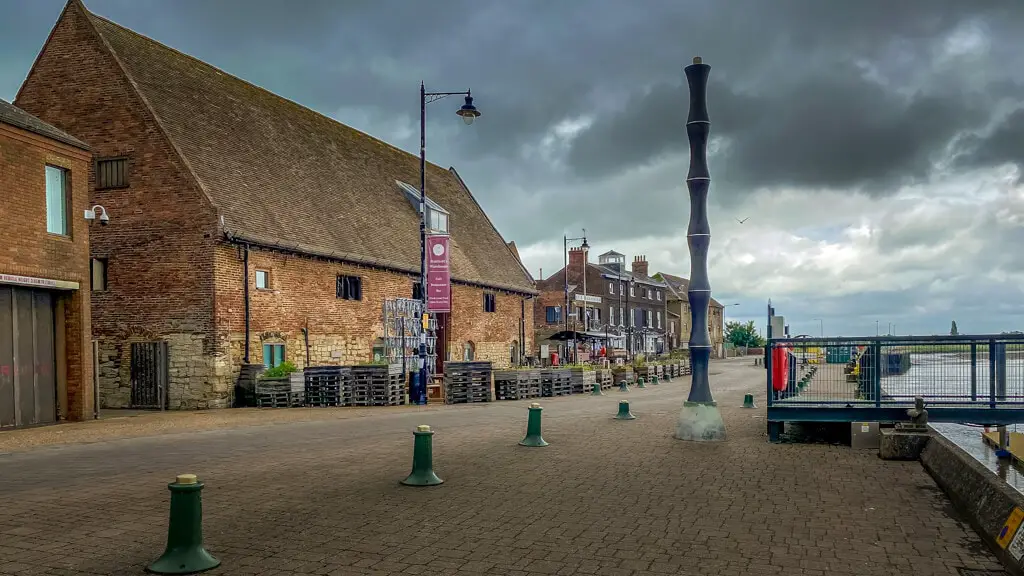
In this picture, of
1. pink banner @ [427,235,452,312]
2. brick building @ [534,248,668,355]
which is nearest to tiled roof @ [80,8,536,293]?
pink banner @ [427,235,452,312]

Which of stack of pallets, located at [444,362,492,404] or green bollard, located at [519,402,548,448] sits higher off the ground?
green bollard, located at [519,402,548,448]

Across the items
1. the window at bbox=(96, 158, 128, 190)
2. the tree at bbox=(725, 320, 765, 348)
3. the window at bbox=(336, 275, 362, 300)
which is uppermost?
the window at bbox=(96, 158, 128, 190)

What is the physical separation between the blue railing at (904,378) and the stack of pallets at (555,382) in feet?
47.4

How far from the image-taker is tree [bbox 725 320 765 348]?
121 meters

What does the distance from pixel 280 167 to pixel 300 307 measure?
19.0 ft

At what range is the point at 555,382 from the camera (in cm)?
2734

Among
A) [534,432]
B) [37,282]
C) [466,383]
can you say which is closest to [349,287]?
[466,383]

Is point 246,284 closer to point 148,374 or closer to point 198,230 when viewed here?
point 198,230

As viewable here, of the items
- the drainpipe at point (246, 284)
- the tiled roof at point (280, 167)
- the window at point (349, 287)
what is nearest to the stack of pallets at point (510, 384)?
the window at point (349, 287)

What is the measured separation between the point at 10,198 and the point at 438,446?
1078 centimetres

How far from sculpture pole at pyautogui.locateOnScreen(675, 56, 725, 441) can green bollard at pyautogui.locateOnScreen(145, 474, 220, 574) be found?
29.6 ft

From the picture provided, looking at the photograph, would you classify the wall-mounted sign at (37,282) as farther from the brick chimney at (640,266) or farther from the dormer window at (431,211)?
the brick chimney at (640,266)

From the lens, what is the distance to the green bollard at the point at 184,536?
5.80m

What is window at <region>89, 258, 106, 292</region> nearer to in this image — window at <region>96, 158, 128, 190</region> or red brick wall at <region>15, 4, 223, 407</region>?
red brick wall at <region>15, 4, 223, 407</region>
